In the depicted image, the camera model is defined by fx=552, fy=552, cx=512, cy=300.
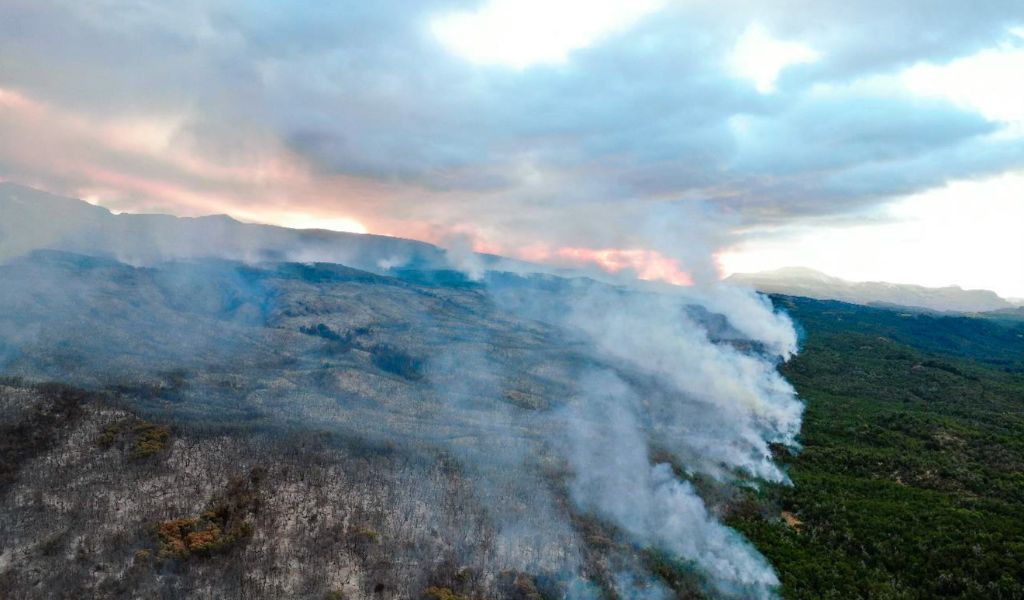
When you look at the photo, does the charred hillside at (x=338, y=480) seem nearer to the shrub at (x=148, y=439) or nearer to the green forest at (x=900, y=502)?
the shrub at (x=148, y=439)

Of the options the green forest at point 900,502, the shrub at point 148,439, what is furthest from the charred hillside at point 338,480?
the green forest at point 900,502

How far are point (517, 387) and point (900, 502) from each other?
77.1m

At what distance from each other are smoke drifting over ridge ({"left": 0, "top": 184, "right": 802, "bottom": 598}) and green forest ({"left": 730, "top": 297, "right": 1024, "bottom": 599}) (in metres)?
4.53

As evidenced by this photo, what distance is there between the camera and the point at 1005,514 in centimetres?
5441

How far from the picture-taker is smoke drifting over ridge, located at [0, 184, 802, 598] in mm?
55438

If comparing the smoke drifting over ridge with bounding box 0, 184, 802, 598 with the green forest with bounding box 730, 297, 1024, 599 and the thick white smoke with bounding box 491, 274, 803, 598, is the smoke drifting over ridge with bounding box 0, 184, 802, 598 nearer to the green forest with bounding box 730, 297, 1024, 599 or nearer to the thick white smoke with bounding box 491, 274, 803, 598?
the thick white smoke with bounding box 491, 274, 803, 598

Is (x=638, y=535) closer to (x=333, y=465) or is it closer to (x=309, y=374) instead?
(x=333, y=465)

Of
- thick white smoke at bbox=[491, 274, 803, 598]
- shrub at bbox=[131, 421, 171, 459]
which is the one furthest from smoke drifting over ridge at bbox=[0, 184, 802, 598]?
shrub at bbox=[131, 421, 171, 459]

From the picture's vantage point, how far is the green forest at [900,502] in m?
45.0

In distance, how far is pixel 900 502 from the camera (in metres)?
59.3

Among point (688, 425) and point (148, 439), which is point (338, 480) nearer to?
point (148, 439)

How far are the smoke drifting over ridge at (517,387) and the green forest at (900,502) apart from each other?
4527 millimetres

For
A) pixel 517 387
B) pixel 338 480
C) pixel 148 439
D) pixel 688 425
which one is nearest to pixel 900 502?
pixel 688 425

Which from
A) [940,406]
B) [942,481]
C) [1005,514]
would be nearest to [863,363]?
[940,406]
